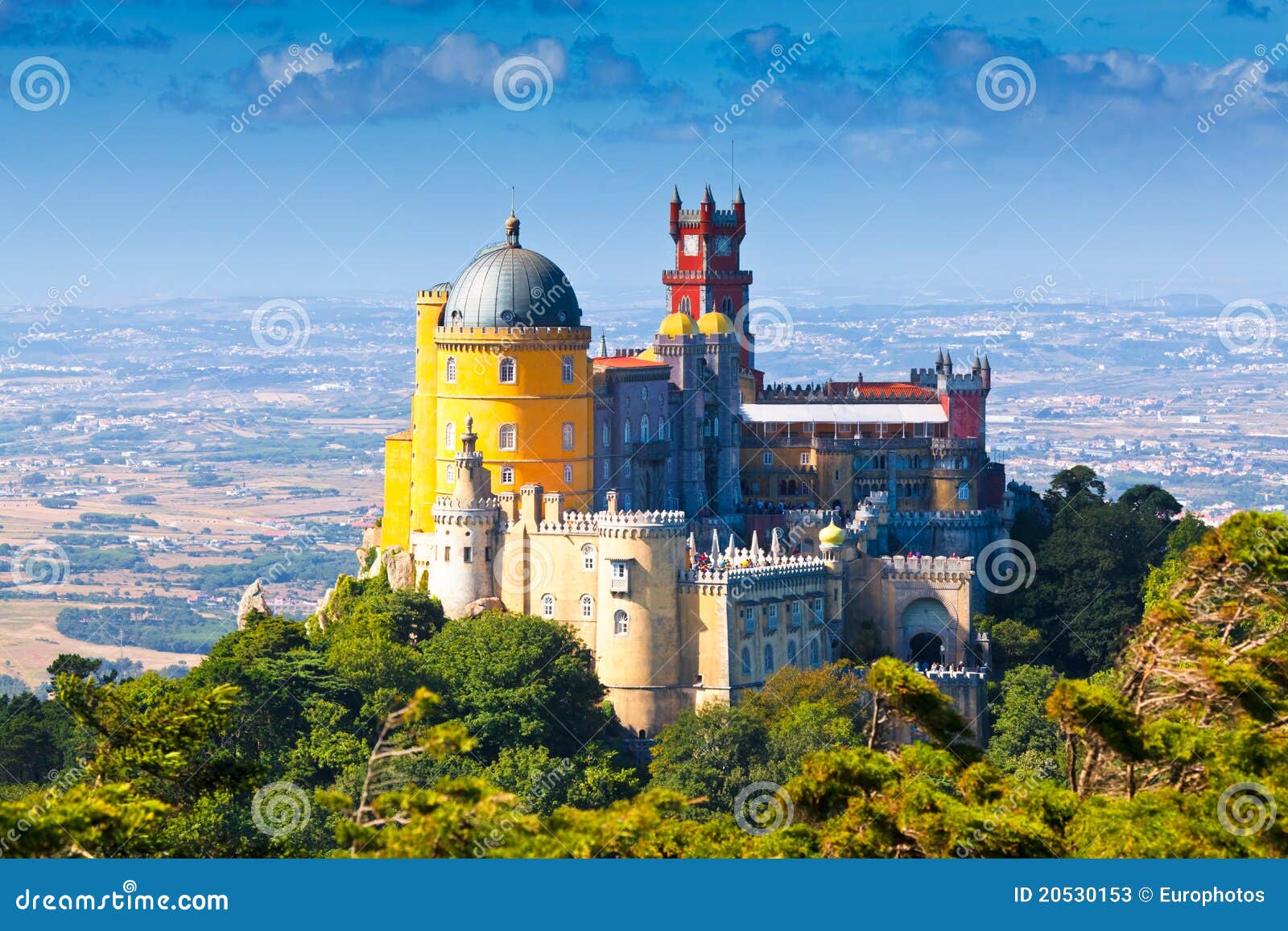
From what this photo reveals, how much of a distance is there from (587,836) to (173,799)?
2289cm

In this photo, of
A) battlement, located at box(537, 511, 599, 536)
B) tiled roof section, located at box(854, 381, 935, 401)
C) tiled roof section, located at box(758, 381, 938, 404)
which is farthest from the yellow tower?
tiled roof section, located at box(854, 381, 935, 401)

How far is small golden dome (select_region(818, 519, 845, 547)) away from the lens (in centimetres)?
10156

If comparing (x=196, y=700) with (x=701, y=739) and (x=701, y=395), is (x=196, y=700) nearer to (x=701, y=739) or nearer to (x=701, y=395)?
(x=701, y=739)

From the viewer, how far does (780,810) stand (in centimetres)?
7631

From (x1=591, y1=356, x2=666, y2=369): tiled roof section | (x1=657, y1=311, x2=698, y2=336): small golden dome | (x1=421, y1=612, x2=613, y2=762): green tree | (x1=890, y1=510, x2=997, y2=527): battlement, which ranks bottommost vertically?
(x1=421, y1=612, x2=613, y2=762): green tree

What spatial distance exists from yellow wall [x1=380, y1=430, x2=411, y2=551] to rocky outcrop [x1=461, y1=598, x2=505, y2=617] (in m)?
10.1

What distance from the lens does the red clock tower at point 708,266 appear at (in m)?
132

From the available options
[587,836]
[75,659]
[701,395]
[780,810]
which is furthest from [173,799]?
[701,395]

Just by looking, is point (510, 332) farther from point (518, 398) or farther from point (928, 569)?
point (928, 569)

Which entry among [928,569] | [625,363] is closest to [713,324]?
[625,363]

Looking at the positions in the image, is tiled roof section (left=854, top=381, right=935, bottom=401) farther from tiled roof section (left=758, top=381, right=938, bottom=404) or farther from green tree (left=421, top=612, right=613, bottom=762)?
green tree (left=421, top=612, right=613, bottom=762)

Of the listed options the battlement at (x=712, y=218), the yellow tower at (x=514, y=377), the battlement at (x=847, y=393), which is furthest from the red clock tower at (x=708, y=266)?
the yellow tower at (x=514, y=377)

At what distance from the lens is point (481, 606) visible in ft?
316

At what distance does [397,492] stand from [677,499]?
1196cm
